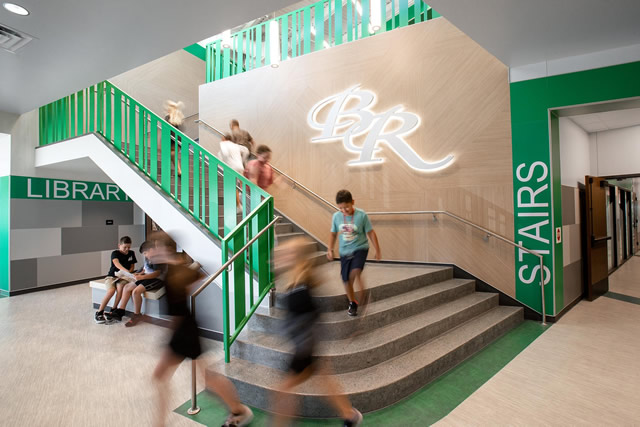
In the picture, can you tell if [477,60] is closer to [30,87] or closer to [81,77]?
[81,77]

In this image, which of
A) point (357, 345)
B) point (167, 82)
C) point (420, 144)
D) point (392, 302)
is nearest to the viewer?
point (357, 345)

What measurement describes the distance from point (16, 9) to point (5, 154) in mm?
5109

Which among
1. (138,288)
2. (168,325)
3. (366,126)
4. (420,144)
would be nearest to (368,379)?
(168,325)

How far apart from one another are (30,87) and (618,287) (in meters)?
10.7

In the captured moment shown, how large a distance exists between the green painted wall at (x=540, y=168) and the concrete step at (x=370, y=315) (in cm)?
130

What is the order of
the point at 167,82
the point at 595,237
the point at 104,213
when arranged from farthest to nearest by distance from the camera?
the point at 167,82 < the point at 104,213 < the point at 595,237

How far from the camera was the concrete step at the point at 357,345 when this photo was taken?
120 inches

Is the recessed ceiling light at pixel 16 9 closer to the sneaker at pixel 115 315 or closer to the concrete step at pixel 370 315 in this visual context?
the concrete step at pixel 370 315

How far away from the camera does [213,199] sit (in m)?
4.32

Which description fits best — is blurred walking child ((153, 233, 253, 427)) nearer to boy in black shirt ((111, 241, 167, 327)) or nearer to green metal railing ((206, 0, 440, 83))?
boy in black shirt ((111, 241, 167, 327))

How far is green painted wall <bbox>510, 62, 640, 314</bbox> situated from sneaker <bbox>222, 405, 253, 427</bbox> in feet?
13.5

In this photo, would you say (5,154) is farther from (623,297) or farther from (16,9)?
(623,297)

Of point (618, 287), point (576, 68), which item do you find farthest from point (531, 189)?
point (618, 287)

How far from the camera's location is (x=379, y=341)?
10.8ft
